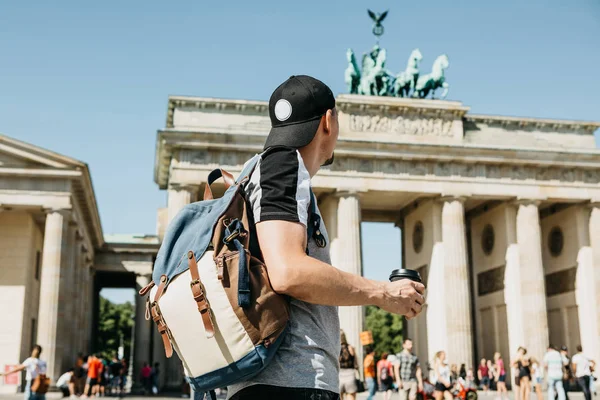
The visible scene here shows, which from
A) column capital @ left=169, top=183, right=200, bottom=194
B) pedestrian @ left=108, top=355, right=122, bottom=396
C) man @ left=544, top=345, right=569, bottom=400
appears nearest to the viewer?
man @ left=544, top=345, right=569, bottom=400

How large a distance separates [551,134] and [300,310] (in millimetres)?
43123

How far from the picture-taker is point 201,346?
235 cm

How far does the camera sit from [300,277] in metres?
2.36

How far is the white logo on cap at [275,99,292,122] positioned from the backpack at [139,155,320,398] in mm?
381

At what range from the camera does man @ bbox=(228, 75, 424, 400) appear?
2392 millimetres

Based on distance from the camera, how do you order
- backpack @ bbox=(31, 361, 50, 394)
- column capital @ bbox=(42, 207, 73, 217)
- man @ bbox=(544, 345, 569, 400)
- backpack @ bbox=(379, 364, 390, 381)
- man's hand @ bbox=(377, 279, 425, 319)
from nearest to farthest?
1. man's hand @ bbox=(377, 279, 425, 319)
2. backpack @ bbox=(31, 361, 50, 394)
3. man @ bbox=(544, 345, 569, 400)
4. backpack @ bbox=(379, 364, 390, 381)
5. column capital @ bbox=(42, 207, 73, 217)

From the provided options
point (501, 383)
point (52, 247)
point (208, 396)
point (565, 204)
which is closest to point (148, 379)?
point (52, 247)

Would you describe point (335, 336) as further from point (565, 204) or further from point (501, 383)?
point (565, 204)

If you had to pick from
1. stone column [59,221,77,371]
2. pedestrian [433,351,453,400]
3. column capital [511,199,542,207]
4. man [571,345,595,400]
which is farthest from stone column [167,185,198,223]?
man [571,345,595,400]

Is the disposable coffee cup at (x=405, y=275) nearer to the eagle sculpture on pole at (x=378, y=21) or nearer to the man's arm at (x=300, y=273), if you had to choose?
the man's arm at (x=300, y=273)

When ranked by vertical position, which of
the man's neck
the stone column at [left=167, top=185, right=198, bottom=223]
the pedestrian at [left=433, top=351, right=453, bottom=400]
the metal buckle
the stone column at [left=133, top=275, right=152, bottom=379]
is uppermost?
the stone column at [left=167, top=185, right=198, bottom=223]

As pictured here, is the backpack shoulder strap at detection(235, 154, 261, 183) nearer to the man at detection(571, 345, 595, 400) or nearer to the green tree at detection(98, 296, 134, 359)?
the man at detection(571, 345, 595, 400)

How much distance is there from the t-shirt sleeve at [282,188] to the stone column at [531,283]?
1521 inches

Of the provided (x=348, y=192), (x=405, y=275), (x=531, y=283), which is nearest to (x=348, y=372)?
(x=405, y=275)
